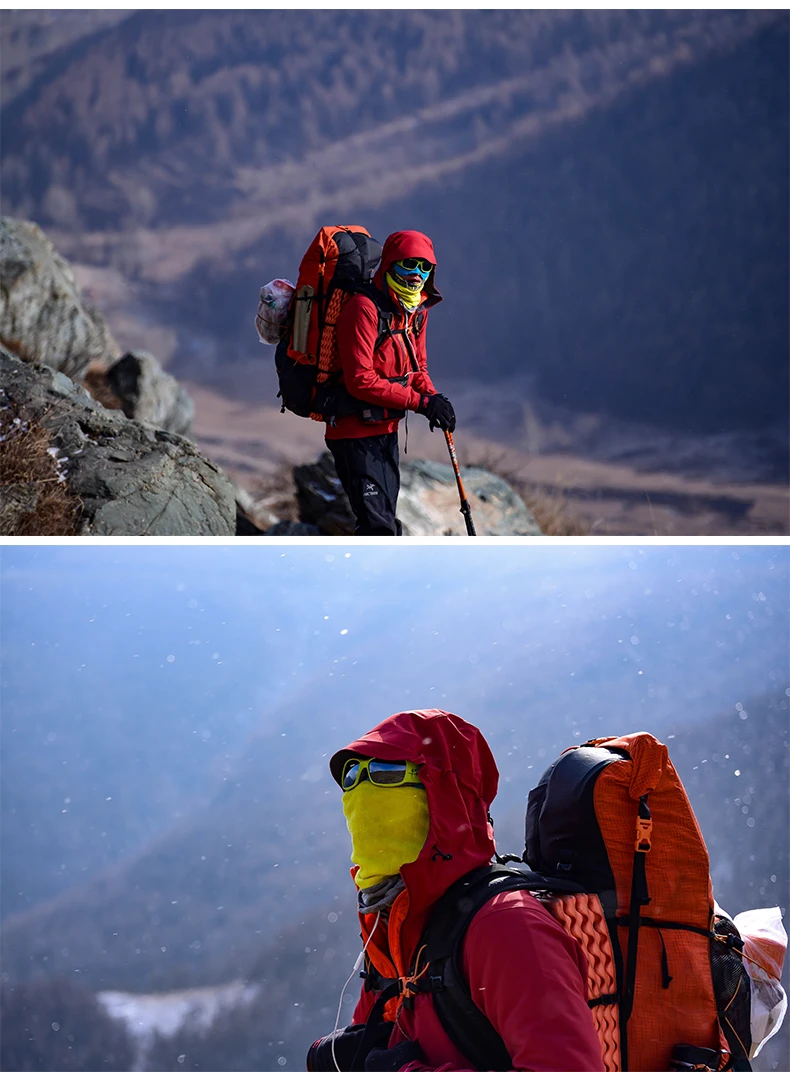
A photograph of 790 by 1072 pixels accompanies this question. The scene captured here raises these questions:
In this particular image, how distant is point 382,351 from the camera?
5.09 metres

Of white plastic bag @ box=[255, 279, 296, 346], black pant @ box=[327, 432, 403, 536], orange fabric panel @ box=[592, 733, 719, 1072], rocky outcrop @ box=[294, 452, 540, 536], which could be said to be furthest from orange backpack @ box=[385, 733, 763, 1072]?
rocky outcrop @ box=[294, 452, 540, 536]

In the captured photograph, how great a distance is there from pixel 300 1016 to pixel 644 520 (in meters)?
18.3

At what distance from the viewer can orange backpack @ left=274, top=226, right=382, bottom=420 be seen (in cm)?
506

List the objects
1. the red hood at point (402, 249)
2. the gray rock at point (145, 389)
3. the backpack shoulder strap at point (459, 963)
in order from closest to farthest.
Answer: the backpack shoulder strap at point (459, 963) → the red hood at point (402, 249) → the gray rock at point (145, 389)

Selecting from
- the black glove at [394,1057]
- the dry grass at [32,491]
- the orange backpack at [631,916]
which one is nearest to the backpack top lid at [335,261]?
the dry grass at [32,491]

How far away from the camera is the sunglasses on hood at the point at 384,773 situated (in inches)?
92.6

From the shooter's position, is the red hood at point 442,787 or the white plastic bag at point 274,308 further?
the white plastic bag at point 274,308

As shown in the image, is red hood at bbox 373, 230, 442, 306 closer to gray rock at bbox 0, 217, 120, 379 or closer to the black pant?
the black pant

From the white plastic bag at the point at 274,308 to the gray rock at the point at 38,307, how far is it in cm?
828

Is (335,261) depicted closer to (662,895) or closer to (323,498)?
(662,895)

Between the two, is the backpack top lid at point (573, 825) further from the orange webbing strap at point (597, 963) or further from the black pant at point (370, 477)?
the black pant at point (370, 477)

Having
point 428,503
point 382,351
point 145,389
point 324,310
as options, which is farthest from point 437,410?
point 145,389

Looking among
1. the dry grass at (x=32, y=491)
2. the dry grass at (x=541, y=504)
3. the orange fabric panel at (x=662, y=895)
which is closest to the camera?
the orange fabric panel at (x=662, y=895)

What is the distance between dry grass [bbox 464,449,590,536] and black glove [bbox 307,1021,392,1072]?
10.9 metres
